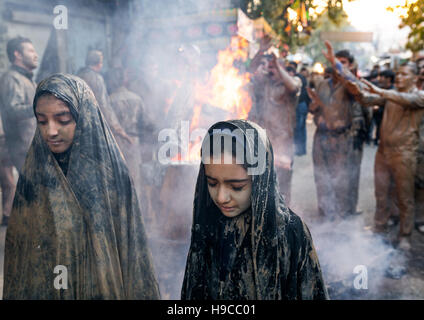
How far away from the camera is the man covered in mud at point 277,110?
5.65m

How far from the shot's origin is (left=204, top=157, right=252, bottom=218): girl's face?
1588 mm

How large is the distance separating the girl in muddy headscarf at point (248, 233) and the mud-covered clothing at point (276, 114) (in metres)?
4.06

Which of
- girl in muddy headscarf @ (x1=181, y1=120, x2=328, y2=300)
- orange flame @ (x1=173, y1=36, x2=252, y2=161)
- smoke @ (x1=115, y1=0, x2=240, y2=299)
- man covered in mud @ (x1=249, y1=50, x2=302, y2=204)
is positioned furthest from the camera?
man covered in mud @ (x1=249, y1=50, x2=302, y2=204)

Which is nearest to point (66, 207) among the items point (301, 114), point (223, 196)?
point (223, 196)

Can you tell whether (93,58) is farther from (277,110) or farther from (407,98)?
(407,98)

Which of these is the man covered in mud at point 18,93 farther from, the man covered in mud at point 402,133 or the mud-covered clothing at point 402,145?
the mud-covered clothing at point 402,145

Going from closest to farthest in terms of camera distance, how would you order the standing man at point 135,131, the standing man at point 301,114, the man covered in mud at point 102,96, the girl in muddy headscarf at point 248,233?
the girl in muddy headscarf at point 248,233
the man covered in mud at point 102,96
the standing man at point 135,131
the standing man at point 301,114

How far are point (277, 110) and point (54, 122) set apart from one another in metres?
4.35

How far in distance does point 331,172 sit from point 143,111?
303 centimetres

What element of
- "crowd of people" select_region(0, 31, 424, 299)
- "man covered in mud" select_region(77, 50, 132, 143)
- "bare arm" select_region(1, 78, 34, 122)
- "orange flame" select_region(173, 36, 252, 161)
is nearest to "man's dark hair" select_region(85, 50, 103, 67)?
"man covered in mud" select_region(77, 50, 132, 143)

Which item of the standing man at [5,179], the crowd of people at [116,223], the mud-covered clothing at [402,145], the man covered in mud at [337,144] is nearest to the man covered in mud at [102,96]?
the standing man at [5,179]

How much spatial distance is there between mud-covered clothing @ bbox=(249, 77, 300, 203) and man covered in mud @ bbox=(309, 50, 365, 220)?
16.5 inches

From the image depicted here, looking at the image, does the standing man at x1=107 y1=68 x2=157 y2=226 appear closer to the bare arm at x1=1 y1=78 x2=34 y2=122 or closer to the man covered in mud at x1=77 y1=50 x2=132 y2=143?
the man covered in mud at x1=77 y1=50 x2=132 y2=143
